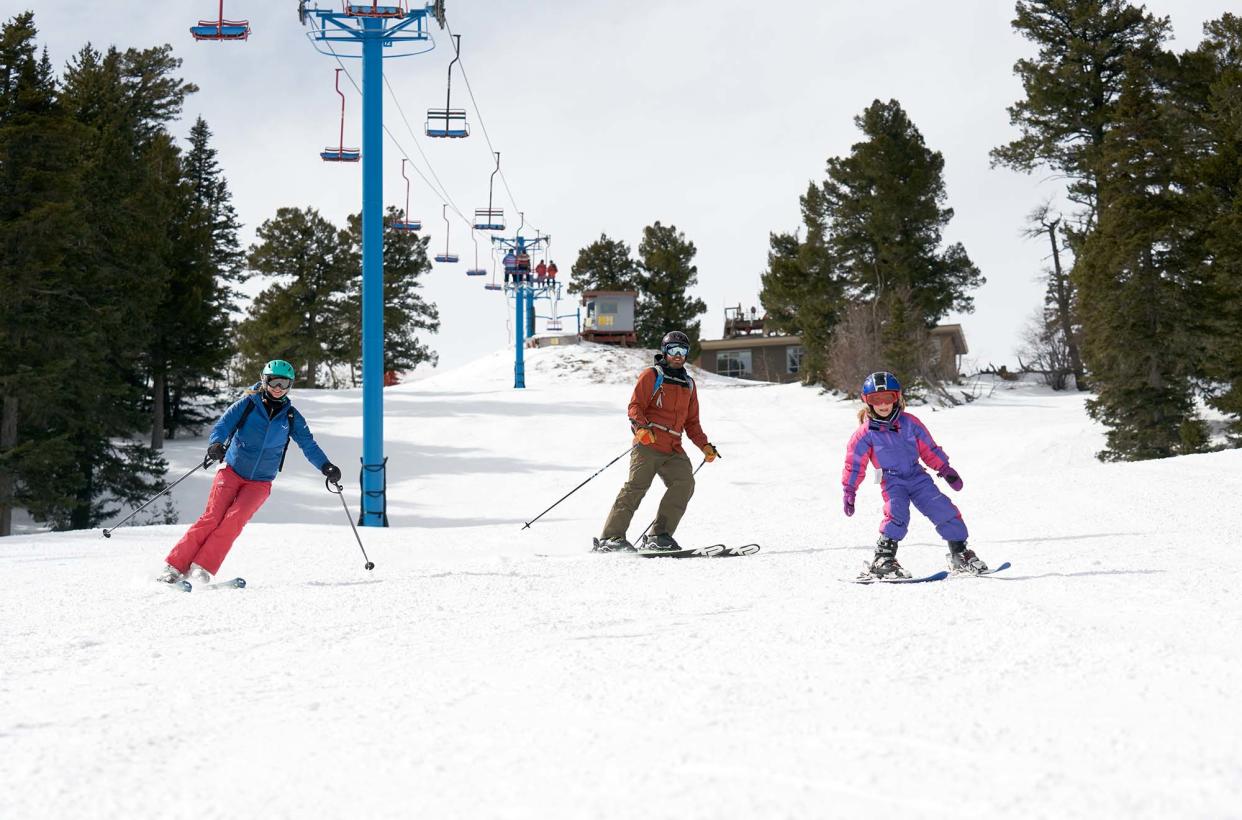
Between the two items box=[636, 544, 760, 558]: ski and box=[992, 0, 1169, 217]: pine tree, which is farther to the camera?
box=[992, 0, 1169, 217]: pine tree

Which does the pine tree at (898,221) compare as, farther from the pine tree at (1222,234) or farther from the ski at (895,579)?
the ski at (895,579)

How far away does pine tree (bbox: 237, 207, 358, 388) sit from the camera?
49469 millimetres

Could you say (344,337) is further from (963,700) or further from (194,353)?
(963,700)

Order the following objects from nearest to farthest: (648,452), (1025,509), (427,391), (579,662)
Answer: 1. (579,662)
2. (648,452)
3. (1025,509)
4. (427,391)

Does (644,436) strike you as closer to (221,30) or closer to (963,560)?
(963,560)

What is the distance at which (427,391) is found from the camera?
4019cm

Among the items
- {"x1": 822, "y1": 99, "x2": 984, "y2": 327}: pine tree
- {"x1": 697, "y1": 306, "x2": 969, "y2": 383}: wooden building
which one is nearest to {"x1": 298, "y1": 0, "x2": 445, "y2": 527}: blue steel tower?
{"x1": 822, "y1": 99, "x2": 984, "y2": 327}: pine tree

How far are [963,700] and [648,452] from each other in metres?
5.26

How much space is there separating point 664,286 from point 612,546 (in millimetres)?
55433

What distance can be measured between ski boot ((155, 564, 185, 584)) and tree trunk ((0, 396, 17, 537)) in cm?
1459

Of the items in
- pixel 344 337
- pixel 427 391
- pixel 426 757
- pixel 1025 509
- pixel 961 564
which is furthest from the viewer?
pixel 344 337

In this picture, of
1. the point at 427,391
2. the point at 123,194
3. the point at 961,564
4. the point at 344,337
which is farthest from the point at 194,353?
the point at 961,564

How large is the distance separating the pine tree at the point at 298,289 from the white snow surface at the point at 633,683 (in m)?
43.0

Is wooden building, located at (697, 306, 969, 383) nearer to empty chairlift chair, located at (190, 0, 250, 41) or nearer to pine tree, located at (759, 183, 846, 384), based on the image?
pine tree, located at (759, 183, 846, 384)
